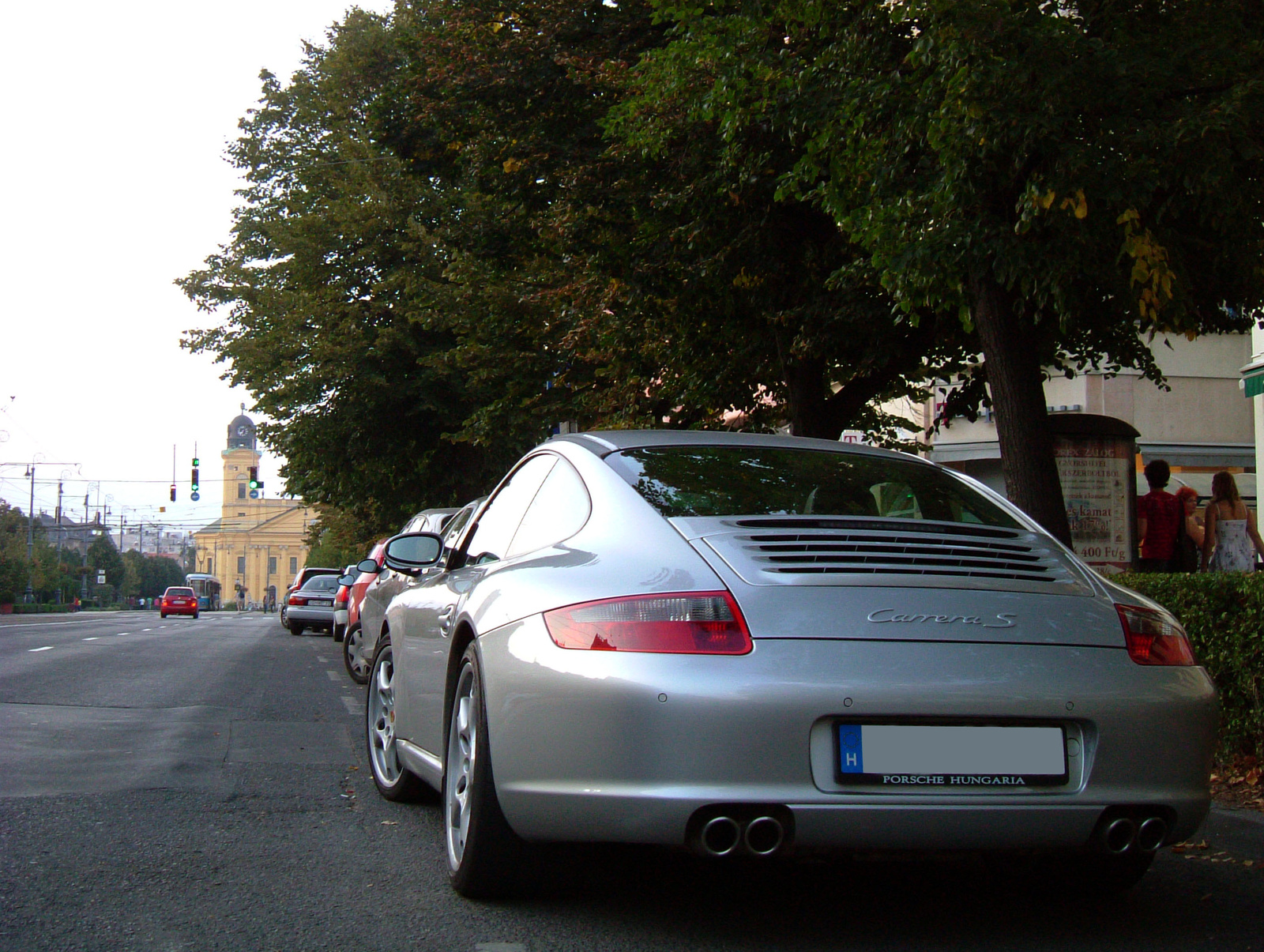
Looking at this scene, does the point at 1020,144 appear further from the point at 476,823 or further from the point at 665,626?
the point at 476,823

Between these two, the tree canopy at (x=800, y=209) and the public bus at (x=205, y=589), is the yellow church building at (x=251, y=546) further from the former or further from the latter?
the tree canopy at (x=800, y=209)

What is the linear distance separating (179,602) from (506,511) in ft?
237

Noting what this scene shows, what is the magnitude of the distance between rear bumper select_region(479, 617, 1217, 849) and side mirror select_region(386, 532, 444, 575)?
204cm

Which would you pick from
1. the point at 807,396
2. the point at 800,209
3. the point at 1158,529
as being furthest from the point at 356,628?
the point at 1158,529

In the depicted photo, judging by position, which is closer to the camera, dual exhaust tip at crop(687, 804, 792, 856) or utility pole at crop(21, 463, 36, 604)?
dual exhaust tip at crop(687, 804, 792, 856)

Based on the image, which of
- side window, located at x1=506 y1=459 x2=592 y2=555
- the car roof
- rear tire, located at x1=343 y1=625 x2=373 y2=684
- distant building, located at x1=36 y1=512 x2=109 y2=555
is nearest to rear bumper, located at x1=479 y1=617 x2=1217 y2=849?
side window, located at x1=506 y1=459 x2=592 y2=555

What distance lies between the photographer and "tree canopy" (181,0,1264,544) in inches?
312

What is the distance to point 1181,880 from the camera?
4500 millimetres

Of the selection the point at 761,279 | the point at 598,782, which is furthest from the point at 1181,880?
the point at 761,279

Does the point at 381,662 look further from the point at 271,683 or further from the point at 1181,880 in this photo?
the point at 271,683

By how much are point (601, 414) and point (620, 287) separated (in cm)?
627

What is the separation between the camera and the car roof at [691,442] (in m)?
4.64

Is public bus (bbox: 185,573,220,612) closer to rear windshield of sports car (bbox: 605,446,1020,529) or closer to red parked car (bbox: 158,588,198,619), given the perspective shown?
red parked car (bbox: 158,588,198,619)

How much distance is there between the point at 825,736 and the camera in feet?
10.8
